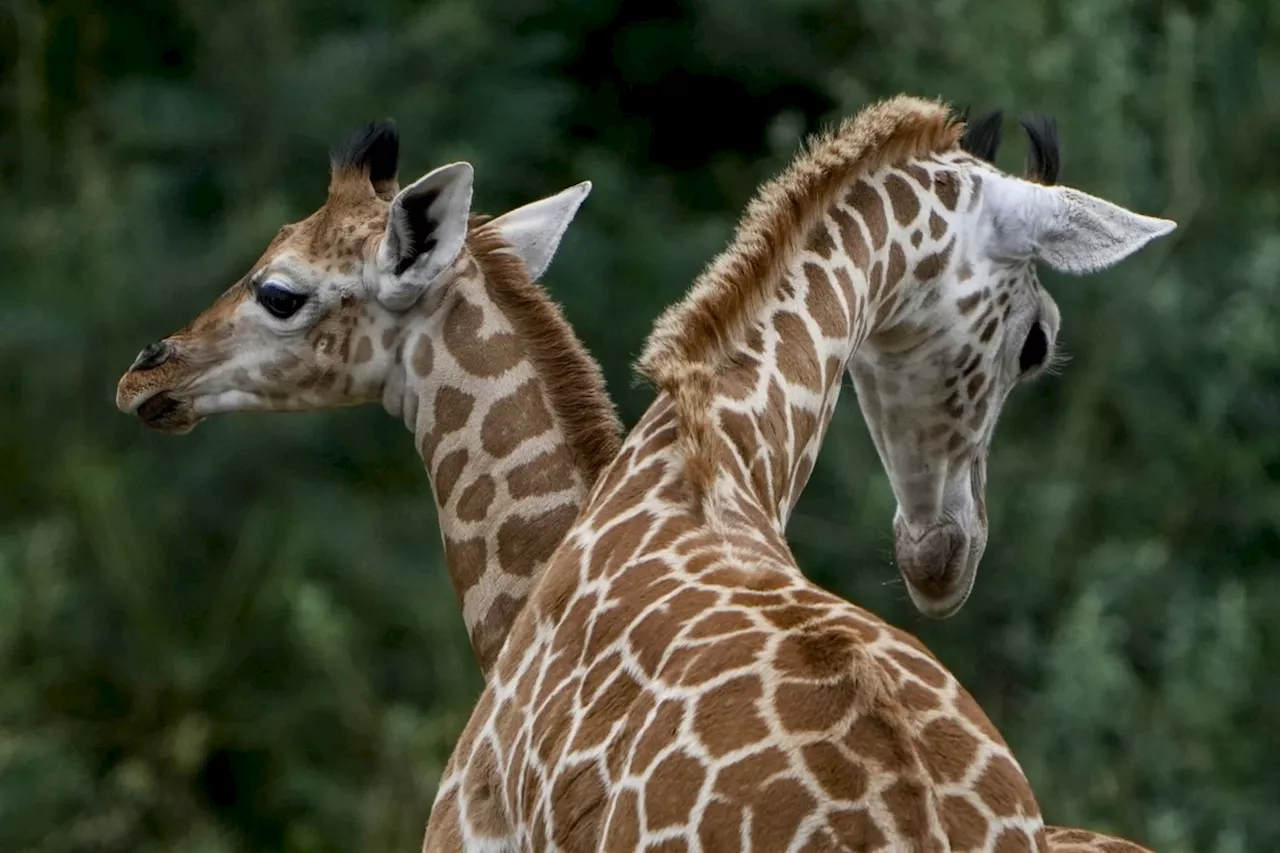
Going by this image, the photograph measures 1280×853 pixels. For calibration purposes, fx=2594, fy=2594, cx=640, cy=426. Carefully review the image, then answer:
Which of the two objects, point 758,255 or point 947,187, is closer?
point 758,255

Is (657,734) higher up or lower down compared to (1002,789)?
higher up

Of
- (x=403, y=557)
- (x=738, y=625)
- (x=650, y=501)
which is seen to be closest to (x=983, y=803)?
(x=738, y=625)

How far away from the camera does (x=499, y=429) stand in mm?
5066

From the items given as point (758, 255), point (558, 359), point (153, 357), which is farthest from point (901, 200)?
point (153, 357)

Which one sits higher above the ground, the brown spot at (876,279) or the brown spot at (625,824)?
the brown spot at (876,279)

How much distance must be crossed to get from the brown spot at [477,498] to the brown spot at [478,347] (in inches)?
8.8

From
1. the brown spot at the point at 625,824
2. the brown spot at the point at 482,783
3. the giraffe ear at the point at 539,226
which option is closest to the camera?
the brown spot at the point at 625,824

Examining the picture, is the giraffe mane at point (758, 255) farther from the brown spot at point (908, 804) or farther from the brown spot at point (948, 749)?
the brown spot at point (908, 804)

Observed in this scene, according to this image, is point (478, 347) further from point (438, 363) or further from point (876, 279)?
point (876, 279)

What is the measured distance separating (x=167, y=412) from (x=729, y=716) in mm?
2189

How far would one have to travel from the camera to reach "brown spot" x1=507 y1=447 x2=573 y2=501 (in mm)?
4992

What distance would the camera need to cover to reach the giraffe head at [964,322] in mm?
4973

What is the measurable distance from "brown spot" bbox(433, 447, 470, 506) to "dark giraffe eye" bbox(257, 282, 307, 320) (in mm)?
428

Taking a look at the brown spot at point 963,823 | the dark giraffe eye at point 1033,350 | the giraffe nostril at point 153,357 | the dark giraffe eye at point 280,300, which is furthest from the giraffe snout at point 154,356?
the brown spot at point 963,823
